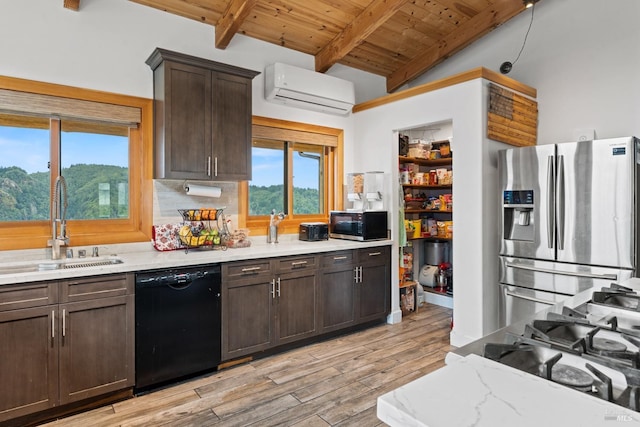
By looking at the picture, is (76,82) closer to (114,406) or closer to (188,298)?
(188,298)

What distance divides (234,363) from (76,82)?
2567mm

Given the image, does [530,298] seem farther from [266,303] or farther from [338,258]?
[266,303]

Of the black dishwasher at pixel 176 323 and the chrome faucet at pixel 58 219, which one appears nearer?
the black dishwasher at pixel 176 323

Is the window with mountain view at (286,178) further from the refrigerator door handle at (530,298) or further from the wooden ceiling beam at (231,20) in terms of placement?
the refrigerator door handle at (530,298)

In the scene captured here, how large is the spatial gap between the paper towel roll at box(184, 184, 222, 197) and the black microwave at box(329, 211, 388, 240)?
1.38m

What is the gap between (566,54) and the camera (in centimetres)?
377

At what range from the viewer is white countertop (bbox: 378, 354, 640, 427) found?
0.69 meters

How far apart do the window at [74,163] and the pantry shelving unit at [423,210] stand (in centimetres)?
310

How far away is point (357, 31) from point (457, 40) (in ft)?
4.21

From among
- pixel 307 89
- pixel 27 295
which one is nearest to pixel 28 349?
pixel 27 295

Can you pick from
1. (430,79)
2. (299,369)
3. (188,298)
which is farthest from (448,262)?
(188,298)

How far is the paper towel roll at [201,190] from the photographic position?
330 cm

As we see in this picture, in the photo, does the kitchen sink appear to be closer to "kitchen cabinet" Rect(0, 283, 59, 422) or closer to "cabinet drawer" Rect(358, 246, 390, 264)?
"kitchen cabinet" Rect(0, 283, 59, 422)

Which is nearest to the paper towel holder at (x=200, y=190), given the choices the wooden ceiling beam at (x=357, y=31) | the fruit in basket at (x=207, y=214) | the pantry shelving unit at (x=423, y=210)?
the fruit in basket at (x=207, y=214)
